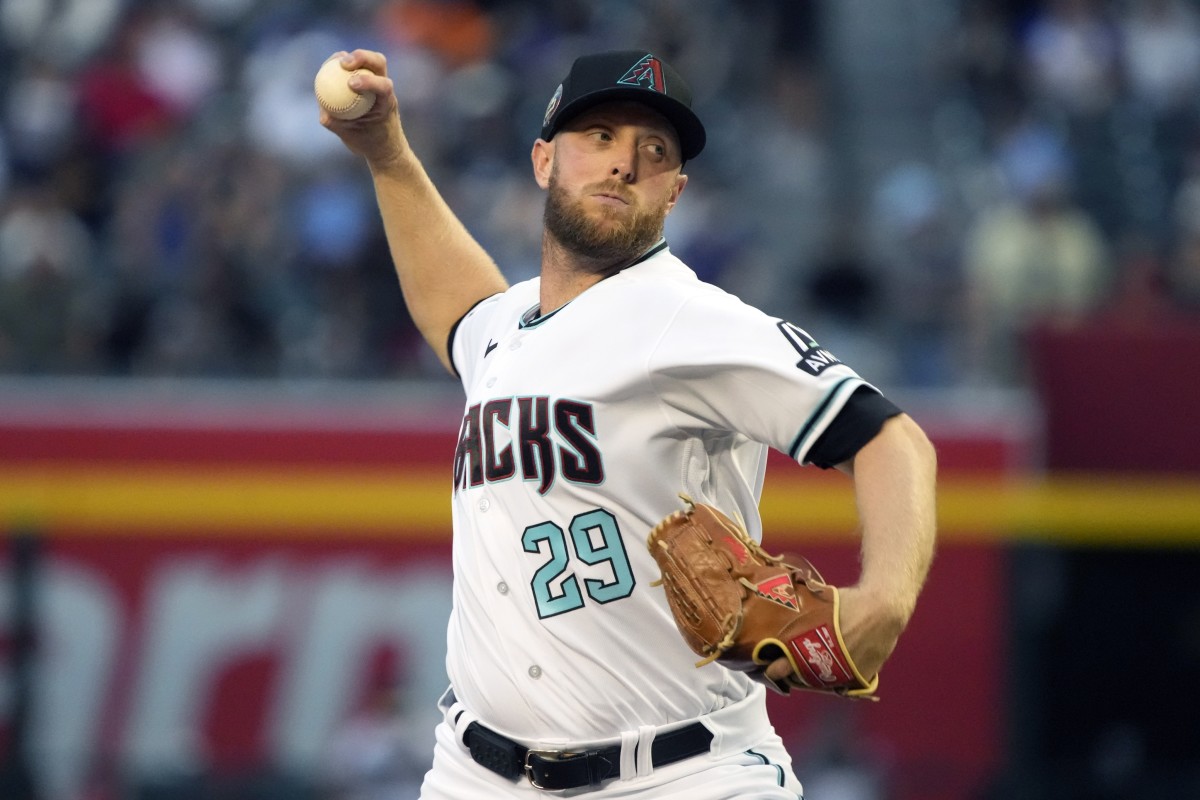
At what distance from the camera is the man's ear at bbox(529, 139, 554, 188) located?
366 cm

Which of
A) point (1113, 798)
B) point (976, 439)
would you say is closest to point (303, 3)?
point (976, 439)

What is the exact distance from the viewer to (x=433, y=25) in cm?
1131

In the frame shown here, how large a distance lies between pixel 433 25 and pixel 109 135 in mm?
2253

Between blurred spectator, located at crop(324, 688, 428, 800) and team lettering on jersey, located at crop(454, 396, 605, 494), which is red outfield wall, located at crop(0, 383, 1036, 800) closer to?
blurred spectator, located at crop(324, 688, 428, 800)

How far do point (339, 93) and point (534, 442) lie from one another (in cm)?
106

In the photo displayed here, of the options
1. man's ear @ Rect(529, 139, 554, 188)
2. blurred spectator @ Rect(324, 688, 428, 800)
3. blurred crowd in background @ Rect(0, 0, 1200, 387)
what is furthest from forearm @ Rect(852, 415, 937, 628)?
blurred crowd in background @ Rect(0, 0, 1200, 387)

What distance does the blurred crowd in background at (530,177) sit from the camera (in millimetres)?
9336

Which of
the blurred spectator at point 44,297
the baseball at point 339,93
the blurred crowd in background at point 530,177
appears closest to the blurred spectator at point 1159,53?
the blurred crowd in background at point 530,177

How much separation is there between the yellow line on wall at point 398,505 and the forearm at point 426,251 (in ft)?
15.1

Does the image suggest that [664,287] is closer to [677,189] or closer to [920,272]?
[677,189]

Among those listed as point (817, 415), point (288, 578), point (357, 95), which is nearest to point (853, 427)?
point (817, 415)

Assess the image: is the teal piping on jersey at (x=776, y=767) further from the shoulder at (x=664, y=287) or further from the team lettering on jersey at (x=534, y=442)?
the shoulder at (x=664, y=287)

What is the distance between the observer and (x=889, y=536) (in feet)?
9.34

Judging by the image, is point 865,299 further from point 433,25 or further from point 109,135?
point 109,135
